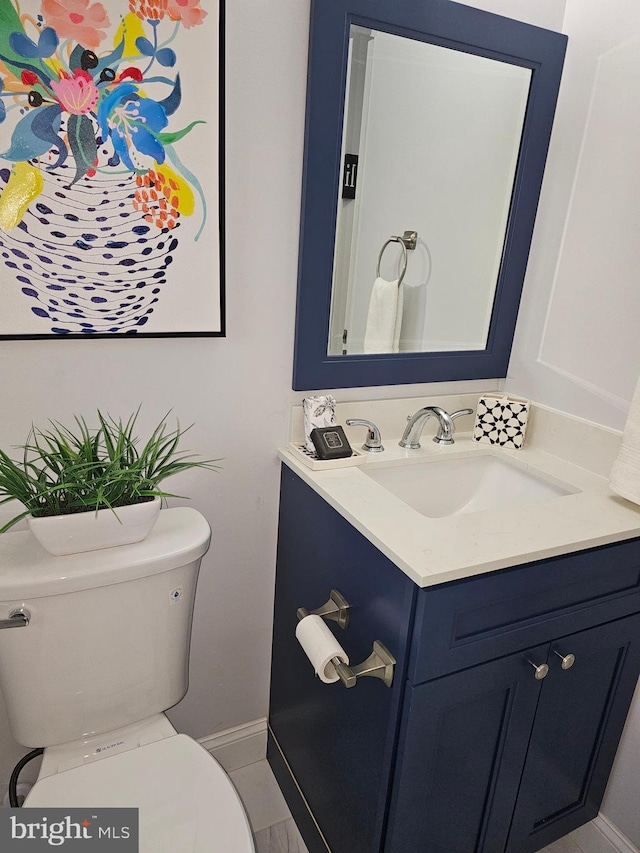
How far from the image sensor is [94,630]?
107 cm

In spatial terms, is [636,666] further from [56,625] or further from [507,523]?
[56,625]

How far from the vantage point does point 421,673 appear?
3.17 ft

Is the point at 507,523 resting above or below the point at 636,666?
above

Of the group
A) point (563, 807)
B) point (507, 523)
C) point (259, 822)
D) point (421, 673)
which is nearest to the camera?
point (421, 673)

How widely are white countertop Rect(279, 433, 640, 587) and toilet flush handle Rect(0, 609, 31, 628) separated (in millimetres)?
594

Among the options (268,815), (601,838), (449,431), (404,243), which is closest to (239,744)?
(268,815)

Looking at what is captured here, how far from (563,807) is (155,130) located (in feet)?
5.80

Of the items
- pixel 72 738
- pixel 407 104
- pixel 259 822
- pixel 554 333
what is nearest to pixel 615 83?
pixel 407 104

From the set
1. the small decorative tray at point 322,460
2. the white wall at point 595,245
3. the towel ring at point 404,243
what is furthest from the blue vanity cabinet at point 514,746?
the towel ring at point 404,243

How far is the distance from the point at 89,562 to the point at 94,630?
143mm

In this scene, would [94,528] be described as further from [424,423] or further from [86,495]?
[424,423]

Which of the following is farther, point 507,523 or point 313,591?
point 313,591

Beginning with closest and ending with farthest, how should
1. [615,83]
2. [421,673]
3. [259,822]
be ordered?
1. [421,673]
2. [615,83]
3. [259,822]

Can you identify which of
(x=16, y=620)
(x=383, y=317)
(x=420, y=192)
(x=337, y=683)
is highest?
(x=420, y=192)
